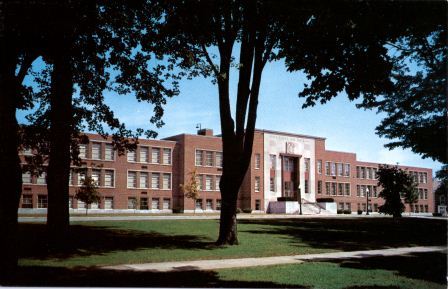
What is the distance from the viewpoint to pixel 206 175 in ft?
211

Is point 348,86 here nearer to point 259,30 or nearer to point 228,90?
point 259,30

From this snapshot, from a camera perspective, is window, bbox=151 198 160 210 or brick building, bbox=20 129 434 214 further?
window, bbox=151 198 160 210

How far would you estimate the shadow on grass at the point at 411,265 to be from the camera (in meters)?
11.4

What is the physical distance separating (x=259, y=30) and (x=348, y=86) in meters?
8.36

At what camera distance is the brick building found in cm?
5631

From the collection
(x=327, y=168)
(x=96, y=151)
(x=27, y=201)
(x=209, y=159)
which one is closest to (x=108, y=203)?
(x=96, y=151)

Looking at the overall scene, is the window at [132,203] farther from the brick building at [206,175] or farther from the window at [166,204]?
the window at [166,204]

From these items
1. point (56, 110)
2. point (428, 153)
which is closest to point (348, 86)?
point (56, 110)

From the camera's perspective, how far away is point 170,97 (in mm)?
20750

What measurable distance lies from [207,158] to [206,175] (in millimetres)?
2595

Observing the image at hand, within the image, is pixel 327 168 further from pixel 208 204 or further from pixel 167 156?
pixel 167 156

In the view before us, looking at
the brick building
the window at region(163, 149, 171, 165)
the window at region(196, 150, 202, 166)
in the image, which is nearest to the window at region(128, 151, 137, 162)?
the brick building

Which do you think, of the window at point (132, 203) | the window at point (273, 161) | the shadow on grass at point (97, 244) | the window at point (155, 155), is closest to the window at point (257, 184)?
the window at point (273, 161)

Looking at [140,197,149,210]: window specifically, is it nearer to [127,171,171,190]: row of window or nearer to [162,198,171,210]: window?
[127,171,171,190]: row of window
